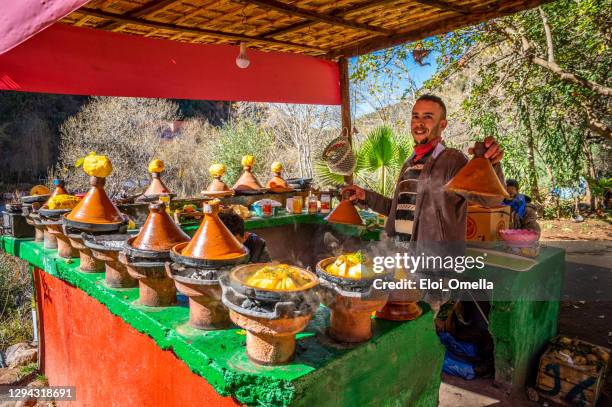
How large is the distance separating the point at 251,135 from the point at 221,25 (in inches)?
356

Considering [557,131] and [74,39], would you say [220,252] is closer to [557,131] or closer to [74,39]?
[74,39]

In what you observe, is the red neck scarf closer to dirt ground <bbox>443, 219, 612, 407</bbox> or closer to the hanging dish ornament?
the hanging dish ornament

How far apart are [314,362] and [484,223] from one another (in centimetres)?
266

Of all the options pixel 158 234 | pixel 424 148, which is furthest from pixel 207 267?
pixel 424 148

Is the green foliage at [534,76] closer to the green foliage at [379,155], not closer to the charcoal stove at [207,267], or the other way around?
the green foliage at [379,155]

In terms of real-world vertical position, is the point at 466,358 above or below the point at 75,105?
below

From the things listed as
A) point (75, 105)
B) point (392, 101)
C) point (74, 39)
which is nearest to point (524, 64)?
point (392, 101)

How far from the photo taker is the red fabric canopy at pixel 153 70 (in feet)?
12.1

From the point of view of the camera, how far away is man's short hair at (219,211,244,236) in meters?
2.82

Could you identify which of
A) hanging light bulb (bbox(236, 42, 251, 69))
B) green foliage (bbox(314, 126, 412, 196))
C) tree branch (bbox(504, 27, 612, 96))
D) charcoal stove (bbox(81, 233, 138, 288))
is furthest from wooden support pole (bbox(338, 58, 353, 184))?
charcoal stove (bbox(81, 233, 138, 288))

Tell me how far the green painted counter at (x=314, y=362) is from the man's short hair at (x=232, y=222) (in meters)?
0.83

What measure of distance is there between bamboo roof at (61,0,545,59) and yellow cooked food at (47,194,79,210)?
164 centimetres

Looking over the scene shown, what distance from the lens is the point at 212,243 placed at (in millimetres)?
1702

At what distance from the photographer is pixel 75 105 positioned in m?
20.3
